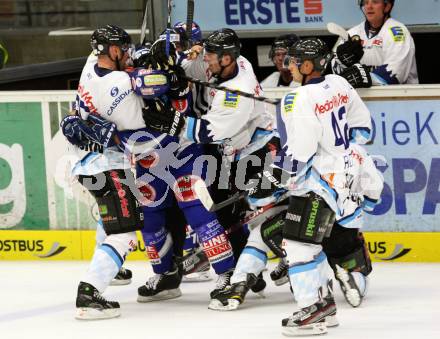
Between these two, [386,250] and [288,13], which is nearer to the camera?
[386,250]

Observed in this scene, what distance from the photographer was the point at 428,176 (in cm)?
736

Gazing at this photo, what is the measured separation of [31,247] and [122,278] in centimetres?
102

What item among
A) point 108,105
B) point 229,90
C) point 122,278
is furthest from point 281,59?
point 122,278

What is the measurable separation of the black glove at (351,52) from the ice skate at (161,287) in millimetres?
1817

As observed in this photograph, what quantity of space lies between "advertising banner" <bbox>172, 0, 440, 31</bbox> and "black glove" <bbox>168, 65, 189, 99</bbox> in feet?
7.79

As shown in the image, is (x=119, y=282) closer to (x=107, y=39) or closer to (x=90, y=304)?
(x=90, y=304)

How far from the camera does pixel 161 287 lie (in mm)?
6797

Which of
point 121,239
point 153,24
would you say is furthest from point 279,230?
point 153,24

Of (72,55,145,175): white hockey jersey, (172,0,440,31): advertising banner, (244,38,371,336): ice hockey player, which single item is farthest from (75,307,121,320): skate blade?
(172,0,440,31): advertising banner

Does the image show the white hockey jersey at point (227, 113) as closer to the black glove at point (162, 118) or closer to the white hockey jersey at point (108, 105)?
the black glove at point (162, 118)

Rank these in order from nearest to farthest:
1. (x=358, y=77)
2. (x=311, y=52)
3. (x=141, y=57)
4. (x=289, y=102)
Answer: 1. (x=289, y=102)
2. (x=311, y=52)
3. (x=141, y=57)
4. (x=358, y=77)

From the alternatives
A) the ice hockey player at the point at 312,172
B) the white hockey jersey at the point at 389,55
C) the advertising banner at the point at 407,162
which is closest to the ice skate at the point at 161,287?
the ice hockey player at the point at 312,172

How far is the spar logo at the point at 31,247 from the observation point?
26.2 ft

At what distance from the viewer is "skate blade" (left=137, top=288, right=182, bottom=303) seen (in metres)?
6.77
